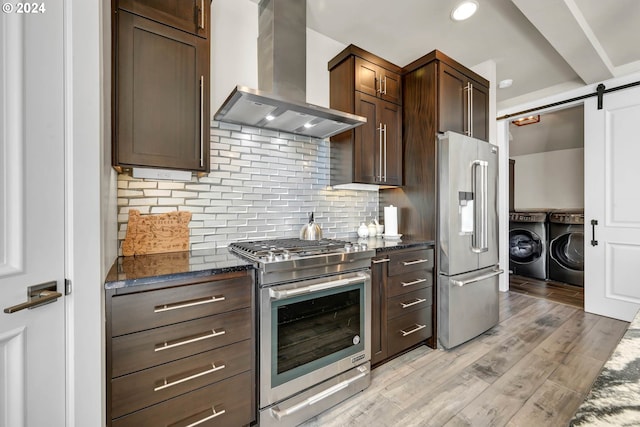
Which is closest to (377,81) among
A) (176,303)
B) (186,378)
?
(176,303)

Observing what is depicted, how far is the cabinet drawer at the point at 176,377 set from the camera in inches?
46.2

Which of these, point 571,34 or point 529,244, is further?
point 529,244

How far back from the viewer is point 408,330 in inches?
91.7

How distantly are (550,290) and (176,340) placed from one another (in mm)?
5136

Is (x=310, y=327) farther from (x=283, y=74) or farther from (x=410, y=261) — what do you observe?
(x=283, y=74)

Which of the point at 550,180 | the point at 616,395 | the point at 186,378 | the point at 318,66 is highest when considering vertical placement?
the point at 318,66

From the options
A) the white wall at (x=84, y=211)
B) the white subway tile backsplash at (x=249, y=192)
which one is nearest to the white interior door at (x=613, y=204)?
the white subway tile backsplash at (x=249, y=192)

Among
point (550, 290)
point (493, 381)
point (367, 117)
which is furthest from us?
point (550, 290)

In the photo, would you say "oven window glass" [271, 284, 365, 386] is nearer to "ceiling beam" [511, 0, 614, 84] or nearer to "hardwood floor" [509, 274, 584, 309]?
"ceiling beam" [511, 0, 614, 84]

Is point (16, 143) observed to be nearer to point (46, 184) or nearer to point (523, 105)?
point (46, 184)

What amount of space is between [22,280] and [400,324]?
227 cm

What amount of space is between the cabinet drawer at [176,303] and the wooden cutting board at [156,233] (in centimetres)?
70

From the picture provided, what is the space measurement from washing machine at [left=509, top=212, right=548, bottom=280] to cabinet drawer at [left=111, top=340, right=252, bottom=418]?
17.3ft

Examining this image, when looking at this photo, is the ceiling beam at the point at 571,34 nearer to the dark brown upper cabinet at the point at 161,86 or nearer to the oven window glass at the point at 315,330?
the dark brown upper cabinet at the point at 161,86
